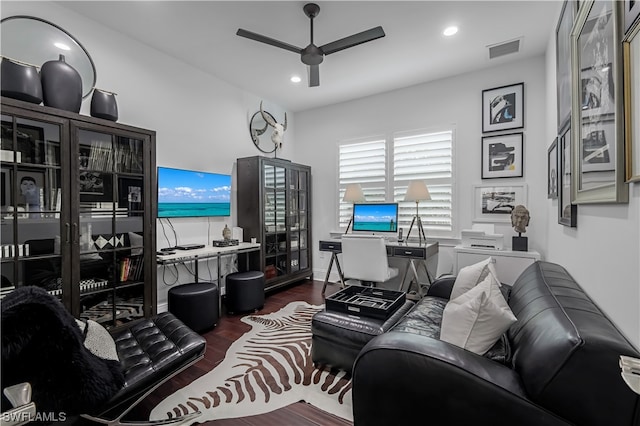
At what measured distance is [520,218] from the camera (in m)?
3.23

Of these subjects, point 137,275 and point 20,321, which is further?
point 137,275

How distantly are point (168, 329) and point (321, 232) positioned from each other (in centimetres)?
321

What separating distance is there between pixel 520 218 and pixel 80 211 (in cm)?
426

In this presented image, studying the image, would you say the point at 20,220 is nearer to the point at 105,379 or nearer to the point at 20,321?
the point at 20,321

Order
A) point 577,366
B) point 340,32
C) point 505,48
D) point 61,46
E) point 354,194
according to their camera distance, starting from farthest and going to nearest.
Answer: point 354,194, point 505,48, point 340,32, point 61,46, point 577,366

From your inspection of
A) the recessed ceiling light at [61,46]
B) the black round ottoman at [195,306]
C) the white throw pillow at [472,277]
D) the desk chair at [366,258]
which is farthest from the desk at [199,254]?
the white throw pillow at [472,277]

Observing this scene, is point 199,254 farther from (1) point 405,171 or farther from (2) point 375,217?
(1) point 405,171

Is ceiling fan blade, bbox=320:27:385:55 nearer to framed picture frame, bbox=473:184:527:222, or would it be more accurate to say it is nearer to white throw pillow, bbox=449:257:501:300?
white throw pillow, bbox=449:257:501:300

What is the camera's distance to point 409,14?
105 inches

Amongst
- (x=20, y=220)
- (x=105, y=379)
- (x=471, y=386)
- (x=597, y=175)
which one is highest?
(x=597, y=175)

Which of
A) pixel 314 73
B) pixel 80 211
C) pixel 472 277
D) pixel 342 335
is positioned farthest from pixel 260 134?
pixel 472 277

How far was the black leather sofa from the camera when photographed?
862 mm

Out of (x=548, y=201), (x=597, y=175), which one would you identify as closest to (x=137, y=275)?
(x=597, y=175)

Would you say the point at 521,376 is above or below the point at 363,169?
below
